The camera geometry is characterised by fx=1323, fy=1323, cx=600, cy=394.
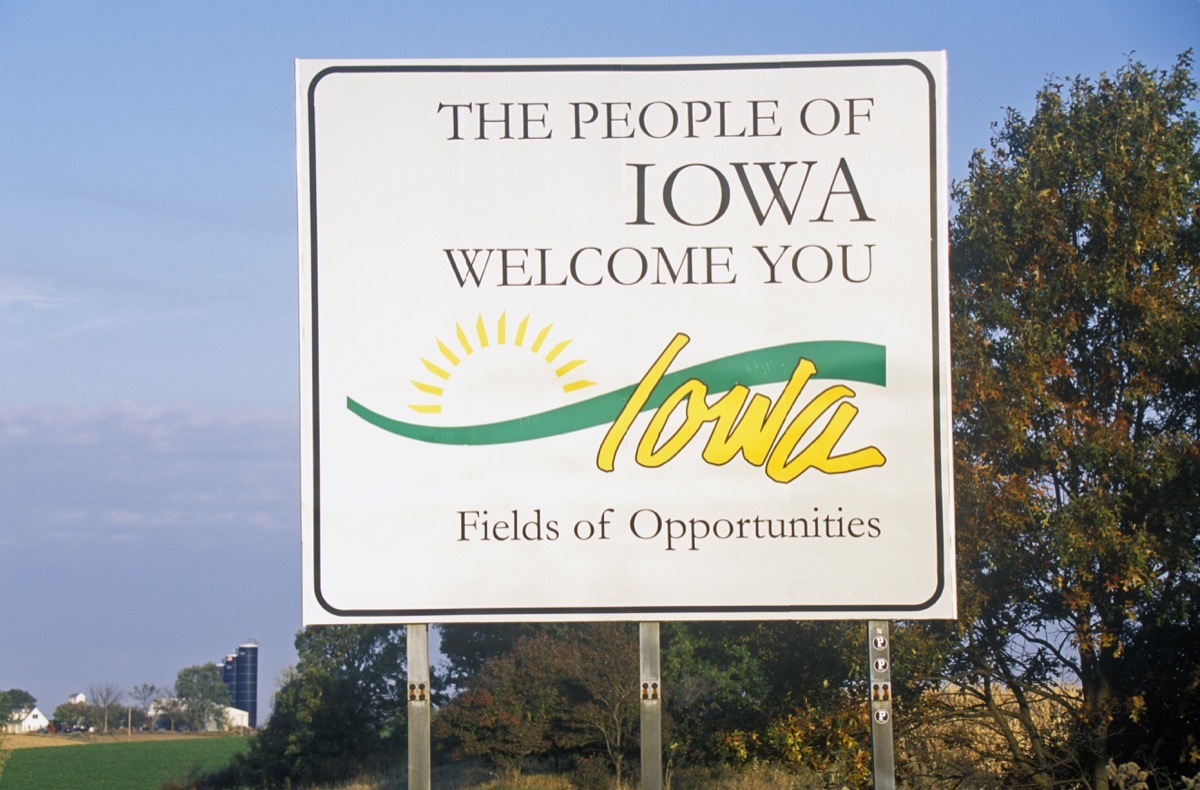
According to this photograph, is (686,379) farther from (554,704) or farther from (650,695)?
(554,704)

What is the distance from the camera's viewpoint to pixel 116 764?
57719 mm

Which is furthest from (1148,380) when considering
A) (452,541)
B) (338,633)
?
(338,633)

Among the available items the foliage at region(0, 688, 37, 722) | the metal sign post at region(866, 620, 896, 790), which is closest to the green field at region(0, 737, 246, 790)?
the foliage at region(0, 688, 37, 722)

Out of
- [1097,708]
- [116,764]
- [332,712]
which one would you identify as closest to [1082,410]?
[1097,708]

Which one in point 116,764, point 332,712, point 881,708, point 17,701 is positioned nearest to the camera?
point 881,708

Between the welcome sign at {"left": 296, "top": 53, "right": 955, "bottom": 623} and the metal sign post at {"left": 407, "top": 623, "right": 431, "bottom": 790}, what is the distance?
0.18 meters

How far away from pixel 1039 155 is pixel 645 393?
965 cm

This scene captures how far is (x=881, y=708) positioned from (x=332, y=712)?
1554 inches

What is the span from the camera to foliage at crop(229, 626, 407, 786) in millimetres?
43250

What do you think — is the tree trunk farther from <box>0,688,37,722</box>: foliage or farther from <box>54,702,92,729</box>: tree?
<box>54,702,92,729</box>: tree

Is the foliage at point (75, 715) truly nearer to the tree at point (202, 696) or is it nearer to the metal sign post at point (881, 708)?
the tree at point (202, 696)

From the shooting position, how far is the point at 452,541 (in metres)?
6.34

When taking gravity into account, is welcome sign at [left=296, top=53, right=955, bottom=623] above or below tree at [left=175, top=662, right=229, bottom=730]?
above

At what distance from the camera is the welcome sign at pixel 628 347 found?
20.8 feet
